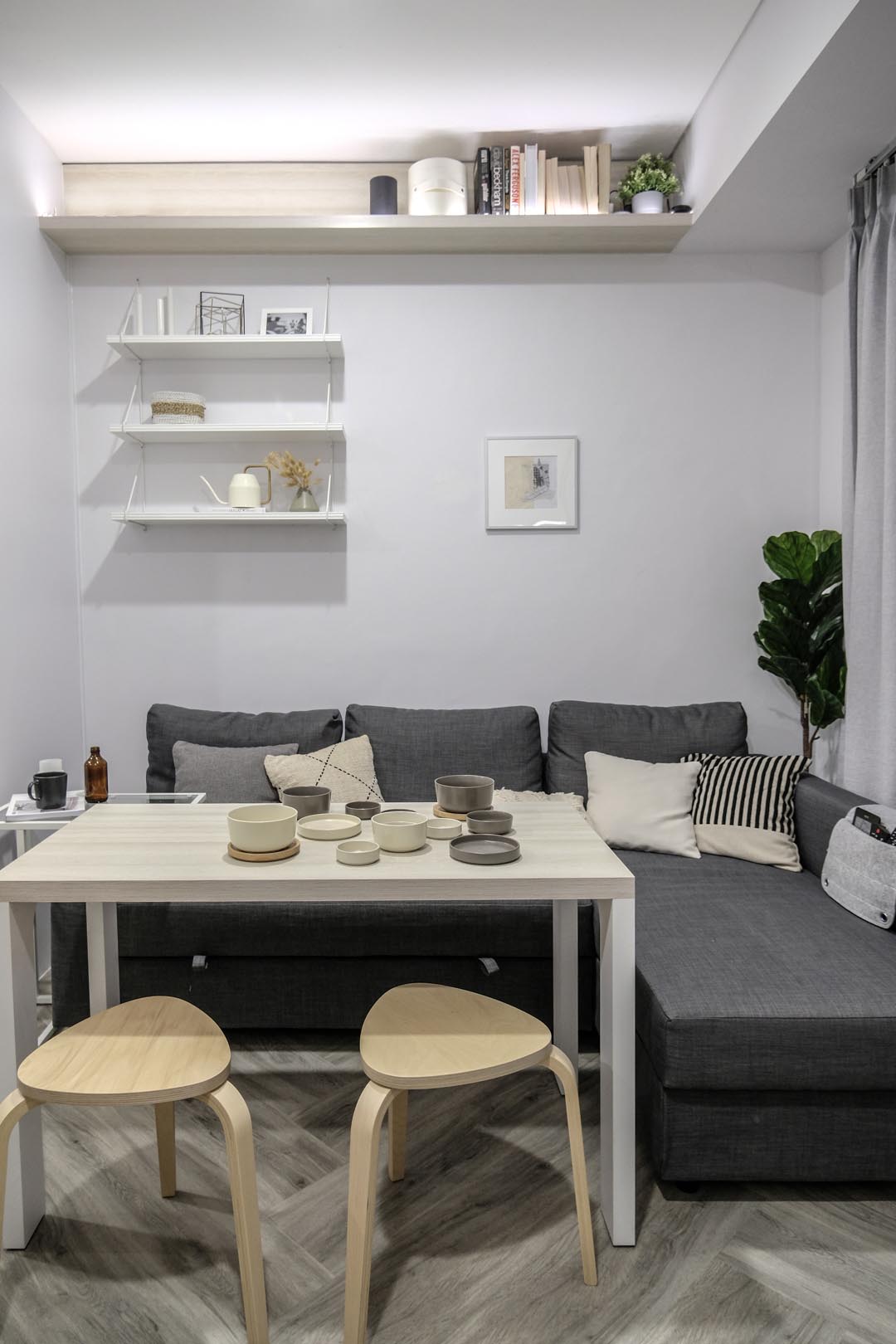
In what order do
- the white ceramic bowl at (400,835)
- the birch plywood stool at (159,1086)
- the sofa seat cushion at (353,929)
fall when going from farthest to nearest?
the sofa seat cushion at (353,929)
the white ceramic bowl at (400,835)
the birch plywood stool at (159,1086)

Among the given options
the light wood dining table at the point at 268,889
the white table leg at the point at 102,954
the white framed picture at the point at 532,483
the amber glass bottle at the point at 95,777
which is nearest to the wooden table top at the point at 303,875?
the light wood dining table at the point at 268,889

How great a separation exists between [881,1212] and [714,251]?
302cm

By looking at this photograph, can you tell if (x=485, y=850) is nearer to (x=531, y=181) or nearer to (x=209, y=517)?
(x=209, y=517)

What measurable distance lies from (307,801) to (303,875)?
12.3 inches

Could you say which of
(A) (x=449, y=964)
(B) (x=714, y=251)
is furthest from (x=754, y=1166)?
(B) (x=714, y=251)

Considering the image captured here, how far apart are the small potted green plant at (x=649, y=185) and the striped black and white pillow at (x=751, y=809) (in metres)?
1.92

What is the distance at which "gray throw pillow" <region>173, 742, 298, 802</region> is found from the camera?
2.88 meters

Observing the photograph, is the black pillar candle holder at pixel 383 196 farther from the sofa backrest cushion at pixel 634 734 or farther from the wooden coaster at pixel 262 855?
the wooden coaster at pixel 262 855

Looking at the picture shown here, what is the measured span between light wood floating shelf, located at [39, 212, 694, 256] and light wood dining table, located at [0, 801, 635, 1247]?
2187 mm

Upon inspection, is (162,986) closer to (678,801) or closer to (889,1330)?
(678,801)

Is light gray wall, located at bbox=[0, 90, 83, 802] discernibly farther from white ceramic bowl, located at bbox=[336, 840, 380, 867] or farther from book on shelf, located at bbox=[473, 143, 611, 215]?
white ceramic bowl, located at bbox=[336, 840, 380, 867]

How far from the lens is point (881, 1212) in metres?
1.81

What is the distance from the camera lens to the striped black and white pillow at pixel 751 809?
2743 mm

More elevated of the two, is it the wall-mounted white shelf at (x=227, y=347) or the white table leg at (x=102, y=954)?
the wall-mounted white shelf at (x=227, y=347)
